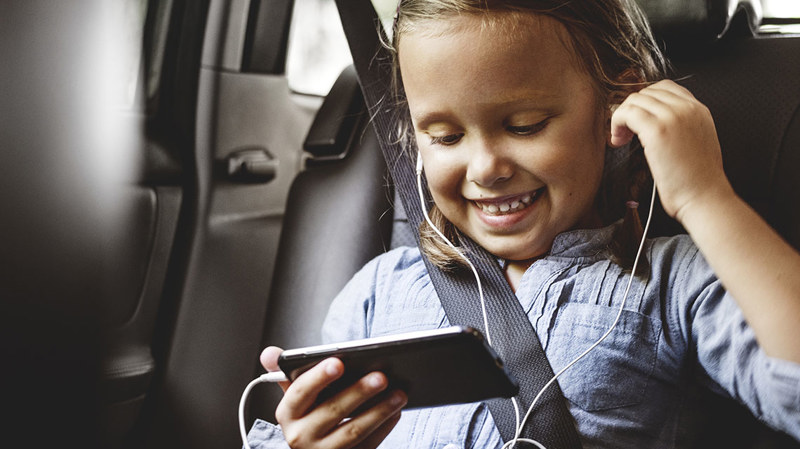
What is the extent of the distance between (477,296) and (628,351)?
23 cm

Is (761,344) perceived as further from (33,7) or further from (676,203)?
(33,7)

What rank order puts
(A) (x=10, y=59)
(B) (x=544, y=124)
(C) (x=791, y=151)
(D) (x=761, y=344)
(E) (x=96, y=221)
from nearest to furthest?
(D) (x=761, y=344) < (B) (x=544, y=124) < (C) (x=791, y=151) < (A) (x=10, y=59) < (E) (x=96, y=221)

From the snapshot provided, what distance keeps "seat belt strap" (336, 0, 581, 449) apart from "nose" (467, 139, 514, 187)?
18cm

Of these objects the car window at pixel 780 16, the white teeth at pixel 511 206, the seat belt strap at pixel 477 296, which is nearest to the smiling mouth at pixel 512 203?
the white teeth at pixel 511 206

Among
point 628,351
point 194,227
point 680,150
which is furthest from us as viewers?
point 194,227

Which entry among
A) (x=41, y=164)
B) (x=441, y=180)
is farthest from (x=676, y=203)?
(x=41, y=164)

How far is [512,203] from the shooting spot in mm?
1058

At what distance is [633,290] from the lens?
1.01 metres

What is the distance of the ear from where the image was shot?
106 centimetres

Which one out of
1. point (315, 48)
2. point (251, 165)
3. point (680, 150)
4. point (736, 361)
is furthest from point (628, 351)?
point (315, 48)

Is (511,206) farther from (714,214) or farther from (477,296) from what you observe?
(714,214)

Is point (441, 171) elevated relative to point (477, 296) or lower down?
elevated

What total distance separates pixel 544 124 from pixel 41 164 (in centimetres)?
102

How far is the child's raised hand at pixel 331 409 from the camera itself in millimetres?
860
